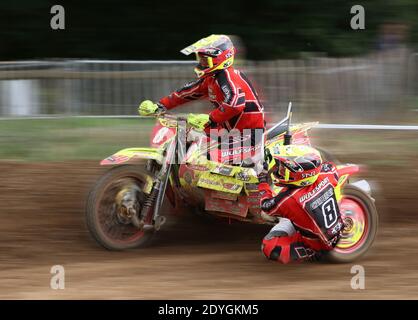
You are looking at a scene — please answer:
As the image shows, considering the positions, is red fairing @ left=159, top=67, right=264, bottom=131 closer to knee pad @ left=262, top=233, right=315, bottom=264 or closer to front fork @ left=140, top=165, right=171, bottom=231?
front fork @ left=140, top=165, right=171, bottom=231

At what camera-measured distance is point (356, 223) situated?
7.30m

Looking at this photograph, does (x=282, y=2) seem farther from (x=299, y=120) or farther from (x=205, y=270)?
(x=205, y=270)

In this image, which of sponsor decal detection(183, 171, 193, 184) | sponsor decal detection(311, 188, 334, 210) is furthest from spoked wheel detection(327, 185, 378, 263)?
sponsor decal detection(183, 171, 193, 184)

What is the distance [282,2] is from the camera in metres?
16.4

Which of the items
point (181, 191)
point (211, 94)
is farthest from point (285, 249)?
point (211, 94)

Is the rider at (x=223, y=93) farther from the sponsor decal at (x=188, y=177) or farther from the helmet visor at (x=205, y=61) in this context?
the sponsor decal at (x=188, y=177)

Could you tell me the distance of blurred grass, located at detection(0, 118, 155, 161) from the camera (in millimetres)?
10336

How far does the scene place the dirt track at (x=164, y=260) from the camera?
6355mm

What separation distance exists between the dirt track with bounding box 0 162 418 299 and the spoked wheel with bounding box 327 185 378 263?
0.15m

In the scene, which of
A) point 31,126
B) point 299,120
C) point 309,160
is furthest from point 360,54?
point 309,160

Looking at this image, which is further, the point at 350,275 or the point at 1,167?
the point at 1,167

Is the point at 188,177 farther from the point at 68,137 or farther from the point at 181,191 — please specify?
the point at 68,137

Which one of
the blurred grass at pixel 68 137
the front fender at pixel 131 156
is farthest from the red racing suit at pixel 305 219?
the blurred grass at pixel 68 137

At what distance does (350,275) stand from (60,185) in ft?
12.1
